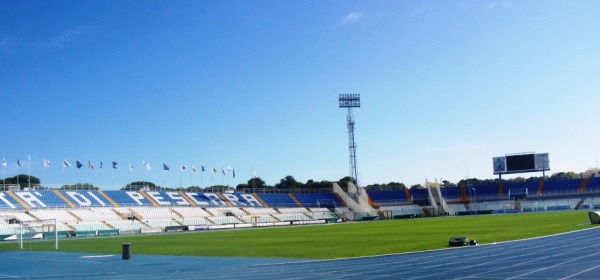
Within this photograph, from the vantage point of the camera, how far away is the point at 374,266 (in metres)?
21.8

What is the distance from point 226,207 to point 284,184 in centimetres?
6429

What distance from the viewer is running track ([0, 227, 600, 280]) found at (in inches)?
729

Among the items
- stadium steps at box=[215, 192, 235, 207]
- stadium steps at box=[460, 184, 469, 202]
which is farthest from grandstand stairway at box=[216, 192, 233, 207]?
stadium steps at box=[460, 184, 469, 202]

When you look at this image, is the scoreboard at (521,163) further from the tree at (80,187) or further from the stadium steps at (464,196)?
the tree at (80,187)

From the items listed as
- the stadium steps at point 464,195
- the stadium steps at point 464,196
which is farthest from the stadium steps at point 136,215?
the stadium steps at point 464,195

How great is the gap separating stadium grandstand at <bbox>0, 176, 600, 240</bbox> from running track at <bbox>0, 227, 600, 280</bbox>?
1189 inches

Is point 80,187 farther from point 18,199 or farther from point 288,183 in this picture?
point 288,183

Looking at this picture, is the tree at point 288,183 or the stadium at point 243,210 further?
the tree at point 288,183

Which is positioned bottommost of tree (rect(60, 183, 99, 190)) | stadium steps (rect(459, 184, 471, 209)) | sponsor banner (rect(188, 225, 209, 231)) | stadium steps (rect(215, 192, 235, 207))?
sponsor banner (rect(188, 225, 209, 231))

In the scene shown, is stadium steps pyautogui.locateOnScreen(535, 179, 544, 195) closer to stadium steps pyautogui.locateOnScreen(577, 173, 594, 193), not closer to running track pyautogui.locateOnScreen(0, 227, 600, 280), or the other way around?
stadium steps pyautogui.locateOnScreen(577, 173, 594, 193)

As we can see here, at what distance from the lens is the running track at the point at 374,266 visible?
60.7 ft

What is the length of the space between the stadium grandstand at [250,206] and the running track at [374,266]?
99.1 ft

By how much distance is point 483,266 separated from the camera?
2000 centimetres

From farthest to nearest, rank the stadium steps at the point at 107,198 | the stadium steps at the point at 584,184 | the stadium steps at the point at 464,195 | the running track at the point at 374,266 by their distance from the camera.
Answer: the stadium steps at the point at 464,195 < the stadium steps at the point at 584,184 < the stadium steps at the point at 107,198 < the running track at the point at 374,266
